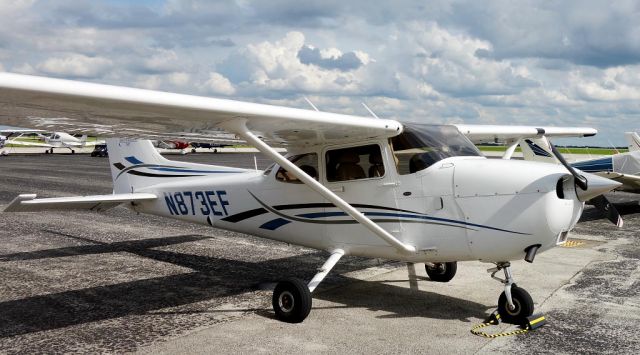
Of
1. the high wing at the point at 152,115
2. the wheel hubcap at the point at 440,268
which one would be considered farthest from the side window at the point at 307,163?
the wheel hubcap at the point at 440,268

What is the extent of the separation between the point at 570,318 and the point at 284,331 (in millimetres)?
3085

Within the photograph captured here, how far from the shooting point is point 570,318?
6.31 meters

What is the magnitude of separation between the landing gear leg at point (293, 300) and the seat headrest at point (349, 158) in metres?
1.38

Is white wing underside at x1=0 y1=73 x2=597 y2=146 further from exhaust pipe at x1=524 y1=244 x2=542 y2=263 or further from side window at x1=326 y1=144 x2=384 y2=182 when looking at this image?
exhaust pipe at x1=524 y1=244 x2=542 y2=263

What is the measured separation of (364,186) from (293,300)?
59.8 inches

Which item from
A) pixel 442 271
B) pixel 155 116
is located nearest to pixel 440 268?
pixel 442 271

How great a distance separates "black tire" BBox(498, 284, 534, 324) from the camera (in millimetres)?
6027

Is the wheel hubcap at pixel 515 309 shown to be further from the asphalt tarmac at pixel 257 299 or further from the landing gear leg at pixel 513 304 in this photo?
the asphalt tarmac at pixel 257 299

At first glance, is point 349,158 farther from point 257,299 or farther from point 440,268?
point 440,268

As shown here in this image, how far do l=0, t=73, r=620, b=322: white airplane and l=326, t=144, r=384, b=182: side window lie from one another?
1cm

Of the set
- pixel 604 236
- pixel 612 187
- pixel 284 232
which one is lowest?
pixel 604 236

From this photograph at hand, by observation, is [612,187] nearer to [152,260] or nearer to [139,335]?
[139,335]

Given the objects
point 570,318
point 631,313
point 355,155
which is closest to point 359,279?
point 355,155

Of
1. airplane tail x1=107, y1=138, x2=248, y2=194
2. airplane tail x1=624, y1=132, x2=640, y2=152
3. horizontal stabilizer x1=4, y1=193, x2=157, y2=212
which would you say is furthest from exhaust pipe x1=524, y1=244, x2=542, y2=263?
airplane tail x1=624, y1=132, x2=640, y2=152
